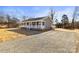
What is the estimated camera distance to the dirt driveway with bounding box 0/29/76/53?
216 cm

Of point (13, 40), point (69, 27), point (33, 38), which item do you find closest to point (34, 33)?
point (33, 38)

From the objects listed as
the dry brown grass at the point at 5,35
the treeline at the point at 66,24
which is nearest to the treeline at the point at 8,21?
the dry brown grass at the point at 5,35

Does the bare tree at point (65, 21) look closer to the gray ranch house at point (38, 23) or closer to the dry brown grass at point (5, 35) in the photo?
the gray ranch house at point (38, 23)

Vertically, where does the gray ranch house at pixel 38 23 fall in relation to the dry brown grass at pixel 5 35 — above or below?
above

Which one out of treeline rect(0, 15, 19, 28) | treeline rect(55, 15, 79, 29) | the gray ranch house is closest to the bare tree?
treeline rect(55, 15, 79, 29)

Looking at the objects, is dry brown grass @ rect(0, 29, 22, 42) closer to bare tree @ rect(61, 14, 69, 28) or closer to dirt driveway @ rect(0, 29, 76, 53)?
dirt driveway @ rect(0, 29, 76, 53)

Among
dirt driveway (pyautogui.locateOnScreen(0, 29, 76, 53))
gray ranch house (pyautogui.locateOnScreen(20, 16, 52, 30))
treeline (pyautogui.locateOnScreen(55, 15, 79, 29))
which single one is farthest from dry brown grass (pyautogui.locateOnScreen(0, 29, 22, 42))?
treeline (pyautogui.locateOnScreen(55, 15, 79, 29))

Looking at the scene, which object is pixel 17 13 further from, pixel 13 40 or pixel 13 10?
pixel 13 40

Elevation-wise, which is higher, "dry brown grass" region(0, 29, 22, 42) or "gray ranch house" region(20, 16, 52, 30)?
"gray ranch house" region(20, 16, 52, 30)

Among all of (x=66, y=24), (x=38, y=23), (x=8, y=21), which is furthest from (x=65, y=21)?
(x=8, y=21)

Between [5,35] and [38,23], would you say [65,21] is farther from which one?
[5,35]

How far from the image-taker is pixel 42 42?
7.13 ft

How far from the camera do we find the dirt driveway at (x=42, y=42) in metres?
2.16
